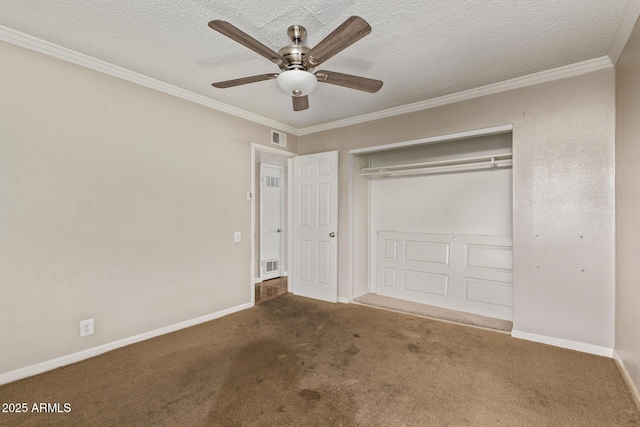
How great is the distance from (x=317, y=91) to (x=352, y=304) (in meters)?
2.77

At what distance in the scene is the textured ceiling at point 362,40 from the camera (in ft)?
6.30

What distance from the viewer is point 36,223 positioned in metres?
2.29

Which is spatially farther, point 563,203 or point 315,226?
point 315,226

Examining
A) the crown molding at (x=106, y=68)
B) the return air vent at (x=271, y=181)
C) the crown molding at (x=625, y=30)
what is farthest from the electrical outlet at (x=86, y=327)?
the crown molding at (x=625, y=30)

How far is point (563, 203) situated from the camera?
2717mm

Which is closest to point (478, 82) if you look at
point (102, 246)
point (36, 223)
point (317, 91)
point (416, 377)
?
point (317, 91)

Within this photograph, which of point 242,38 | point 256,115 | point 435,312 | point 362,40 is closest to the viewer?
point 242,38

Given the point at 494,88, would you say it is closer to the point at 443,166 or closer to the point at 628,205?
the point at 443,166

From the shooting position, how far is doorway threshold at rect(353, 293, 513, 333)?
3.28 m

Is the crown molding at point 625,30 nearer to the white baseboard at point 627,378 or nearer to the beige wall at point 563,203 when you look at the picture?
the beige wall at point 563,203

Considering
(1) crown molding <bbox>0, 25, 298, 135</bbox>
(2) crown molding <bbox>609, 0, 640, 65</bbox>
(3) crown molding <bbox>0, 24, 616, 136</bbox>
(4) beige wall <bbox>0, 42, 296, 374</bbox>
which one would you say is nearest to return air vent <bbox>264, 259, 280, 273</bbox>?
(4) beige wall <bbox>0, 42, 296, 374</bbox>

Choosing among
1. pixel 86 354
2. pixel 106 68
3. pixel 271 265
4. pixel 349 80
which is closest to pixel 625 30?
pixel 349 80

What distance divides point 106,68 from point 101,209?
126 centimetres

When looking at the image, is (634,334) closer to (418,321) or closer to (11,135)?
(418,321)
